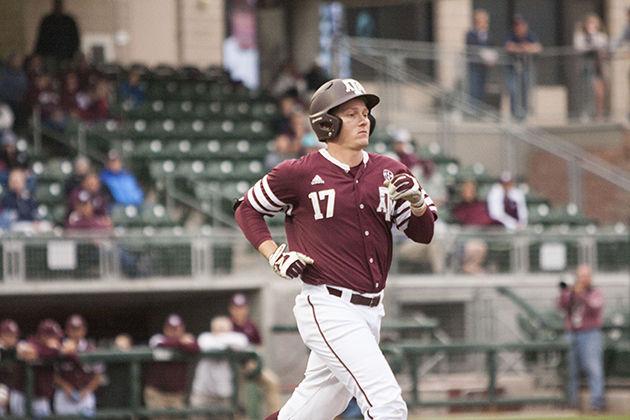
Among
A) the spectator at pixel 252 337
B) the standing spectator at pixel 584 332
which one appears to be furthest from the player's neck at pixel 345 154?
the standing spectator at pixel 584 332

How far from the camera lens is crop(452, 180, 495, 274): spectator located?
18469 mm

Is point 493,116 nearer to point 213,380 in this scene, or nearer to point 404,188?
point 213,380

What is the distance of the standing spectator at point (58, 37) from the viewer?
72.8 ft

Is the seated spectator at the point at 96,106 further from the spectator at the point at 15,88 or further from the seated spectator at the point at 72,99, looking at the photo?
the spectator at the point at 15,88

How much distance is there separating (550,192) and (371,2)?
3.63 metres

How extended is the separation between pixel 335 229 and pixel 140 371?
288 inches

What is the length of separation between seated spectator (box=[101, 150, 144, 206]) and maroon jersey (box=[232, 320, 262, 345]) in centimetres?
244

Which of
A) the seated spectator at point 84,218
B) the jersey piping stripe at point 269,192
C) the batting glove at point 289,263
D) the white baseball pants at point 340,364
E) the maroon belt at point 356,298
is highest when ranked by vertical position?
the jersey piping stripe at point 269,192

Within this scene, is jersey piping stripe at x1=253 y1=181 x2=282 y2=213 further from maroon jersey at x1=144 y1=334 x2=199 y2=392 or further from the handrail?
the handrail

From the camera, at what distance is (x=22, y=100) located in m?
19.8

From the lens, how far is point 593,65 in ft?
74.9

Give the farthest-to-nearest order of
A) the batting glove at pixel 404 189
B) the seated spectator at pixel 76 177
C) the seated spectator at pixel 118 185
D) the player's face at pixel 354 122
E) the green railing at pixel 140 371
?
the seated spectator at pixel 118 185, the seated spectator at pixel 76 177, the green railing at pixel 140 371, the player's face at pixel 354 122, the batting glove at pixel 404 189

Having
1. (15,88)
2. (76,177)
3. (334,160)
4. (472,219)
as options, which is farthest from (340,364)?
(15,88)

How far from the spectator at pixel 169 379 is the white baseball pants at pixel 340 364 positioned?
23.1 feet
